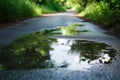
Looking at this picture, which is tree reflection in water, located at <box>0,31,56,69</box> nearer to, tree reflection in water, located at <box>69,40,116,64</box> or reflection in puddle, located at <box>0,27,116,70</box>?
reflection in puddle, located at <box>0,27,116,70</box>

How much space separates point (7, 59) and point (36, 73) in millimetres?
1664

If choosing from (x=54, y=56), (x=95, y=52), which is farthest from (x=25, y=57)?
(x=95, y=52)

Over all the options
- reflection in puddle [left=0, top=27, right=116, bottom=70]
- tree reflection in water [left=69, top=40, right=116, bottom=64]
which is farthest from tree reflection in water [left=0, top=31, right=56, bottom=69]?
tree reflection in water [left=69, top=40, right=116, bottom=64]

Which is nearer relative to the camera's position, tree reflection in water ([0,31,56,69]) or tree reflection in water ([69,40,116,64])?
tree reflection in water ([0,31,56,69])

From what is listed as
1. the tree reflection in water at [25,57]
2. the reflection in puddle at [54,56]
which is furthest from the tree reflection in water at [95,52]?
the tree reflection in water at [25,57]

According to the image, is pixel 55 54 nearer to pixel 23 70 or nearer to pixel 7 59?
pixel 7 59

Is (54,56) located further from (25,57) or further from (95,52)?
(95,52)

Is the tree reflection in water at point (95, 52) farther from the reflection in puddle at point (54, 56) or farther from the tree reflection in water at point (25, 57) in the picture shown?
the tree reflection in water at point (25, 57)

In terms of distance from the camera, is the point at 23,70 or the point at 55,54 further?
the point at 55,54

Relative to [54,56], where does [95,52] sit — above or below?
below

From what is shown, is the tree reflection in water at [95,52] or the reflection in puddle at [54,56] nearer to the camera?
the reflection in puddle at [54,56]

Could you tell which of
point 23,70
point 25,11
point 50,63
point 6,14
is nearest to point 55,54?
point 50,63

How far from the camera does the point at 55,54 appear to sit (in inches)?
326

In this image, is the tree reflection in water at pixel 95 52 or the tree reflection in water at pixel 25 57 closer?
the tree reflection in water at pixel 25 57
